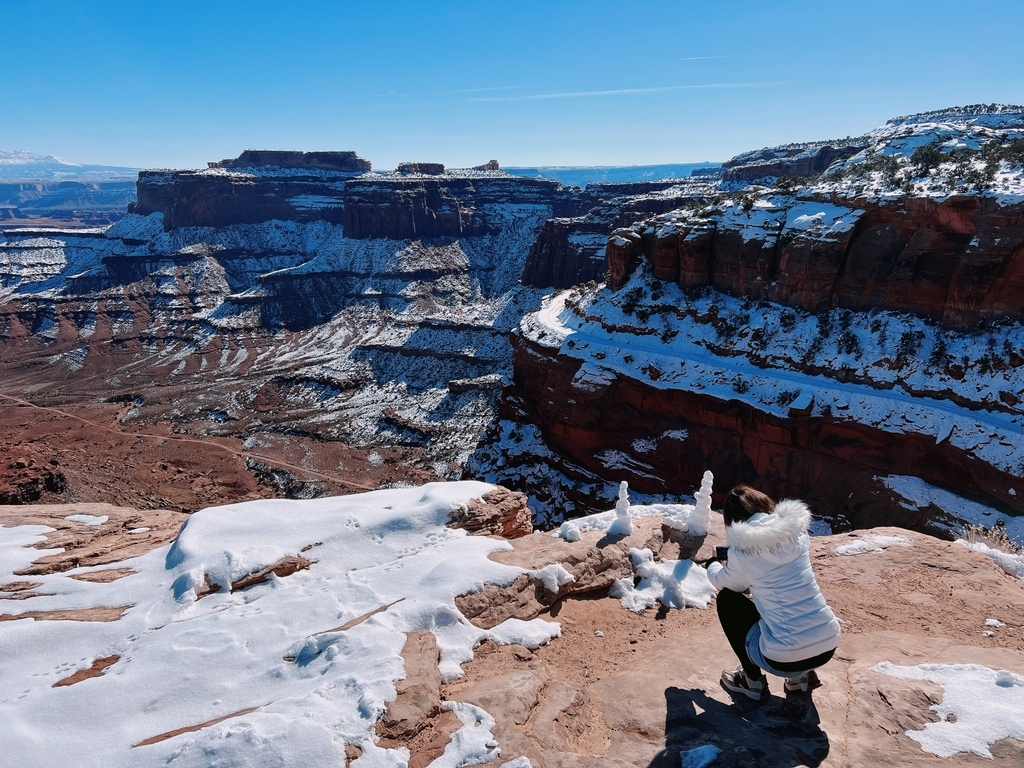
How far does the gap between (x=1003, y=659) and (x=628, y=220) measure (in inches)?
3267

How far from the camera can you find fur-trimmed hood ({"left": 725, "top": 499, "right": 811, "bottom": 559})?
5547 mm

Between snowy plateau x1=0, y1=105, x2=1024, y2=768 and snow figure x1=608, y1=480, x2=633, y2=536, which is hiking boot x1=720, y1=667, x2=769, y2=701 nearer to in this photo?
snowy plateau x1=0, y1=105, x2=1024, y2=768

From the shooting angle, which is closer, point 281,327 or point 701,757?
point 701,757

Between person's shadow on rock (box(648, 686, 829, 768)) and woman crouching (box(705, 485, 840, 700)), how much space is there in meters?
0.25

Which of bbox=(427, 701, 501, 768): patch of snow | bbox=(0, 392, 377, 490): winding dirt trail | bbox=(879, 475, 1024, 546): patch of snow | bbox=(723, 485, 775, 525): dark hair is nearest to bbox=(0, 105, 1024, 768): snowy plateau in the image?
bbox=(427, 701, 501, 768): patch of snow

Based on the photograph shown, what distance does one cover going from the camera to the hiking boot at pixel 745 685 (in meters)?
6.25

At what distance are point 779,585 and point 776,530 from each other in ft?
2.21

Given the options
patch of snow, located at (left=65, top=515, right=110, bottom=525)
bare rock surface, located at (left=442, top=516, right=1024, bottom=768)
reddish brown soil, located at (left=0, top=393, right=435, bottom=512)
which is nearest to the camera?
bare rock surface, located at (left=442, top=516, right=1024, bottom=768)

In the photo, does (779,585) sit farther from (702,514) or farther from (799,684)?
(702,514)

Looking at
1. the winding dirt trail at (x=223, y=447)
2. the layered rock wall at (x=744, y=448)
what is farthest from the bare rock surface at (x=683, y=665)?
the winding dirt trail at (x=223, y=447)

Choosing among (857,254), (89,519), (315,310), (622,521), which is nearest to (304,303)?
(315,310)

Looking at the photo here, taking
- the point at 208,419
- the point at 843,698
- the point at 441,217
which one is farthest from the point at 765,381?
the point at 441,217

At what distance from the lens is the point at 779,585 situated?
19.0 ft

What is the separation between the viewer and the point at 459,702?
6.38m
